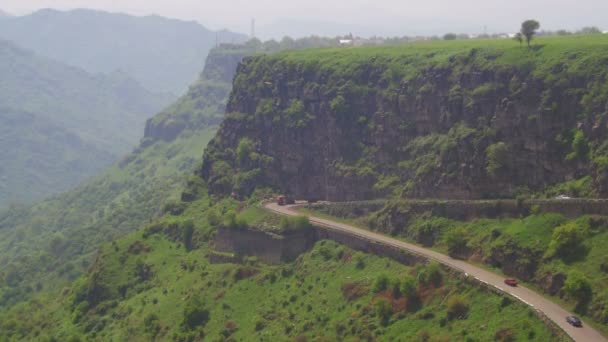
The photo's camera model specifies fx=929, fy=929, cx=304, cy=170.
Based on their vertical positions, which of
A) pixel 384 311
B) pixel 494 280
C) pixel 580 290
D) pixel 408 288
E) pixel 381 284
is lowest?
pixel 384 311

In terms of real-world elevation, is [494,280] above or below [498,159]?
below

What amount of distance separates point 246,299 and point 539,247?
3150 cm

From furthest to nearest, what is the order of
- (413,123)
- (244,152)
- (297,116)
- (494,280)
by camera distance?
(244,152) → (297,116) → (413,123) → (494,280)

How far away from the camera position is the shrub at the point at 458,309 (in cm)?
6856

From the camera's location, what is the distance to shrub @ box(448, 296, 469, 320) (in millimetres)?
68556

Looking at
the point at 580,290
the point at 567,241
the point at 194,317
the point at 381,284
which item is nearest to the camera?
the point at 580,290

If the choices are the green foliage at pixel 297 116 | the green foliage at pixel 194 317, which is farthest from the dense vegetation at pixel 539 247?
the green foliage at pixel 297 116

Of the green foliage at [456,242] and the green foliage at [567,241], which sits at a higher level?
the green foliage at [567,241]

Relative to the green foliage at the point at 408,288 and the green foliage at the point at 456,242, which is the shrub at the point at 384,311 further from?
the green foliage at the point at 456,242

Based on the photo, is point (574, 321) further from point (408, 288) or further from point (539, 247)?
point (408, 288)

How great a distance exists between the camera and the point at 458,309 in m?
68.9

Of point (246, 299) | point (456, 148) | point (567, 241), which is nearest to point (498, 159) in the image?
point (456, 148)

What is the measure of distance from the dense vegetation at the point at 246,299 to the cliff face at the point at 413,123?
922cm

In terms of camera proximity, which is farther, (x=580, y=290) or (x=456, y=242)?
(x=456, y=242)
